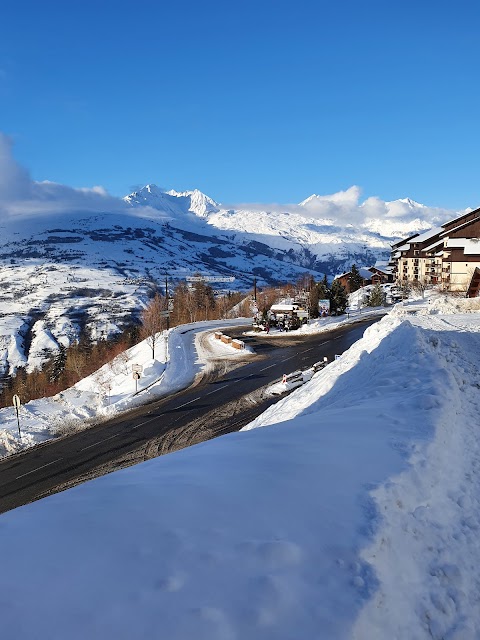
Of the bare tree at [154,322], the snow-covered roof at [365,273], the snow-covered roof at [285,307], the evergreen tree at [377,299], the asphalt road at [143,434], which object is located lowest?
the asphalt road at [143,434]

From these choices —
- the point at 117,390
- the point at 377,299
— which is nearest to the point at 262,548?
the point at 117,390

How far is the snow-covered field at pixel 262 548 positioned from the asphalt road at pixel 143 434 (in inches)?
495

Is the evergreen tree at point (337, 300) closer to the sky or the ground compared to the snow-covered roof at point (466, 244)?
closer to the ground

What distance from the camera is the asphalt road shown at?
60.3 feet

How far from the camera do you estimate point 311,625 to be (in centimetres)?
348

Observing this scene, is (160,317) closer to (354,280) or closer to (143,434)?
(143,434)

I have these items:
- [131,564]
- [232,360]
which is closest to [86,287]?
[232,360]

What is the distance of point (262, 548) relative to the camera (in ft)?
14.0

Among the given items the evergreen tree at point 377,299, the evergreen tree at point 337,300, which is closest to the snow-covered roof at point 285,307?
the evergreen tree at point 337,300

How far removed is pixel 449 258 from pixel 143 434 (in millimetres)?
48600

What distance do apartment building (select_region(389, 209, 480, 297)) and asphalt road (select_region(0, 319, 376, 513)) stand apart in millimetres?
30455

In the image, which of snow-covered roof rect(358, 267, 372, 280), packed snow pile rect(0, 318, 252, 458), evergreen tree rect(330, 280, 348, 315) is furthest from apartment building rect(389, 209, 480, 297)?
packed snow pile rect(0, 318, 252, 458)

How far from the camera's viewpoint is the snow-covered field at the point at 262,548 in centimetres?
336

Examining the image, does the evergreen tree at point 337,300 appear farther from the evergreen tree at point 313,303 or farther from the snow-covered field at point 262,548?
the snow-covered field at point 262,548
